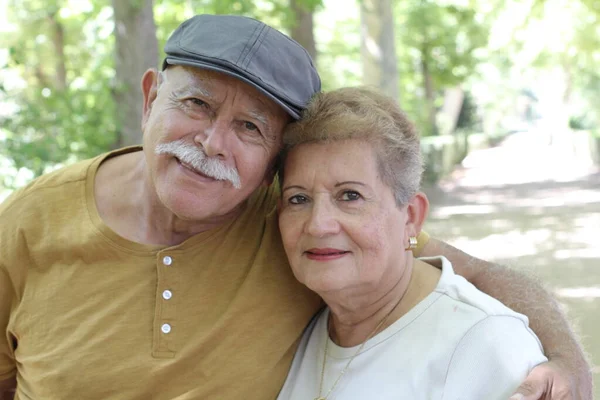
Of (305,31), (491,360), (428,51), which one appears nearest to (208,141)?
(491,360)

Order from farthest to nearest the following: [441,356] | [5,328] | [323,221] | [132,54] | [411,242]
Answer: [132,54] < [5,328] < [411,242] < [323,221] < [441,356]

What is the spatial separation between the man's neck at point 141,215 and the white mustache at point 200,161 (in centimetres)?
30

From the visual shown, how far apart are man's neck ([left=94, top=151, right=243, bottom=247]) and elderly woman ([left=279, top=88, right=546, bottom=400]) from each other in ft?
1.28

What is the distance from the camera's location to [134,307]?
2.58m

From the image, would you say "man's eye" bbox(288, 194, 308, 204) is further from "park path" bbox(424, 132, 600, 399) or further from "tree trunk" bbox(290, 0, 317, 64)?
"tree trunk" bbox(290, 0, 317, 64)

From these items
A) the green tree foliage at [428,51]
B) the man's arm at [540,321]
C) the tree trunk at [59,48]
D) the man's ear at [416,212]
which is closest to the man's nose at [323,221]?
the man's ear at [416,212]

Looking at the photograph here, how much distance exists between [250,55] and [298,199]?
505mm

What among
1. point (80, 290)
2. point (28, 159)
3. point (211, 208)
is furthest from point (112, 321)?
point (28, 159)

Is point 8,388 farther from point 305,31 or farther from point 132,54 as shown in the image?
point 305,31

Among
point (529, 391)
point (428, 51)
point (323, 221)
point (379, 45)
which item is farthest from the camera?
point (428, 51)

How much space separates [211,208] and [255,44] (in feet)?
1.86

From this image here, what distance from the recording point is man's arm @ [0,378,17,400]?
2.90 metres

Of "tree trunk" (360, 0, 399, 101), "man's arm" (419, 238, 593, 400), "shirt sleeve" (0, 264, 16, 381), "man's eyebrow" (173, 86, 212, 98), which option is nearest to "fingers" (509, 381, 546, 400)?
"man's arm" (419, 238, 593, 400)

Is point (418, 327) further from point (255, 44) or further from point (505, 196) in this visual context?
point (505, 196)
